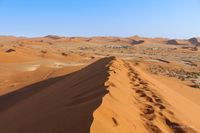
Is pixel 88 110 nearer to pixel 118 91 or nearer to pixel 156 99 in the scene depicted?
pixel 118 91

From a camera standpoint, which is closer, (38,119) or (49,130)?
(49,130)

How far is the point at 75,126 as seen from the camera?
4.21 metres

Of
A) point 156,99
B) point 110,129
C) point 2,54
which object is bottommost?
point 2,54

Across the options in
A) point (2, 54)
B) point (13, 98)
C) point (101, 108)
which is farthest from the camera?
point (2, 54)

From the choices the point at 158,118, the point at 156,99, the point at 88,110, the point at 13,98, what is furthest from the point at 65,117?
the point at 13,98

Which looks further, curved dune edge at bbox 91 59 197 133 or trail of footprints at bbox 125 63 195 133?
trail of footprints at bbox 125 63 195 133

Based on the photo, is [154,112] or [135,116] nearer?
[135,116]

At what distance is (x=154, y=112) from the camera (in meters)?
5.78

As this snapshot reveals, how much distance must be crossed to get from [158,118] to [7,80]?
45.2 feet

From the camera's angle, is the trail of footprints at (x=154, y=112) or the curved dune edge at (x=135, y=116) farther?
the trail of footprints at (x=154, y=112)

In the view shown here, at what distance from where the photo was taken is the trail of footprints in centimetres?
518

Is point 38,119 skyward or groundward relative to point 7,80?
skyward

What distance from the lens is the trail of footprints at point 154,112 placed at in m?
5.18

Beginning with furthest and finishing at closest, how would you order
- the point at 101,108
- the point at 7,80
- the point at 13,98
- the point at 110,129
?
the point at 7,80 → the point at 13,98 → the point at 101,108 → the point at 110,129
